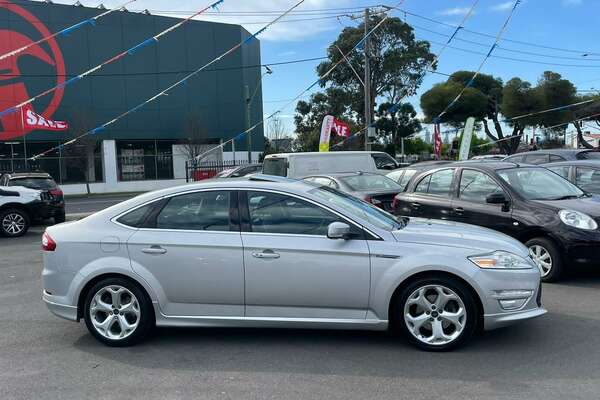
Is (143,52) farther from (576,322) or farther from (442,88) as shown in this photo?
(576,322)

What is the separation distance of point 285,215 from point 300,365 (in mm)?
1314

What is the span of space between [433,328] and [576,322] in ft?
5.81

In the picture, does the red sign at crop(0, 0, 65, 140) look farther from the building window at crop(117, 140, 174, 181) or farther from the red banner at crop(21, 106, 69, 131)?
the building window at crop(117, 140, 174, 181)

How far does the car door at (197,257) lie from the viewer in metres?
5.01

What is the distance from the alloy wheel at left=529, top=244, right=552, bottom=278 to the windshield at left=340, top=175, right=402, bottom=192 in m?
4.54

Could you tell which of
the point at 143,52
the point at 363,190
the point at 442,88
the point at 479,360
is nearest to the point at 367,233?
the point at 479,360

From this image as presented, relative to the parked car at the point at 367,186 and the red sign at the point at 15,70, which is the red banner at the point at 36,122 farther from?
the parked car at the point at 367,186

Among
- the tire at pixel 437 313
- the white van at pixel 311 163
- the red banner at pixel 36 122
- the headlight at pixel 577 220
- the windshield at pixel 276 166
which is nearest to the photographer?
the tire at pixel 437 313

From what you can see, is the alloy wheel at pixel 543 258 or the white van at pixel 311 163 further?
the white van at pixel 311 163

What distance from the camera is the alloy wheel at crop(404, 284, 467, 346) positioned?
4.80 meters

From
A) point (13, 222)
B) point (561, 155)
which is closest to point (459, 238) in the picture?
point (561, 155)

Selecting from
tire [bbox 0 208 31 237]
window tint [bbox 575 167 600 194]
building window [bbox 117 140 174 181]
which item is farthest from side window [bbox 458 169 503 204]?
building window [bbox 117 140 174 181]

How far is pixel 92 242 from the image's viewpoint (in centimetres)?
520

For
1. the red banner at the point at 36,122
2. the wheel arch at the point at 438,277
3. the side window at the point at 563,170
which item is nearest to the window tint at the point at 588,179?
the side window at the point at 563,170
